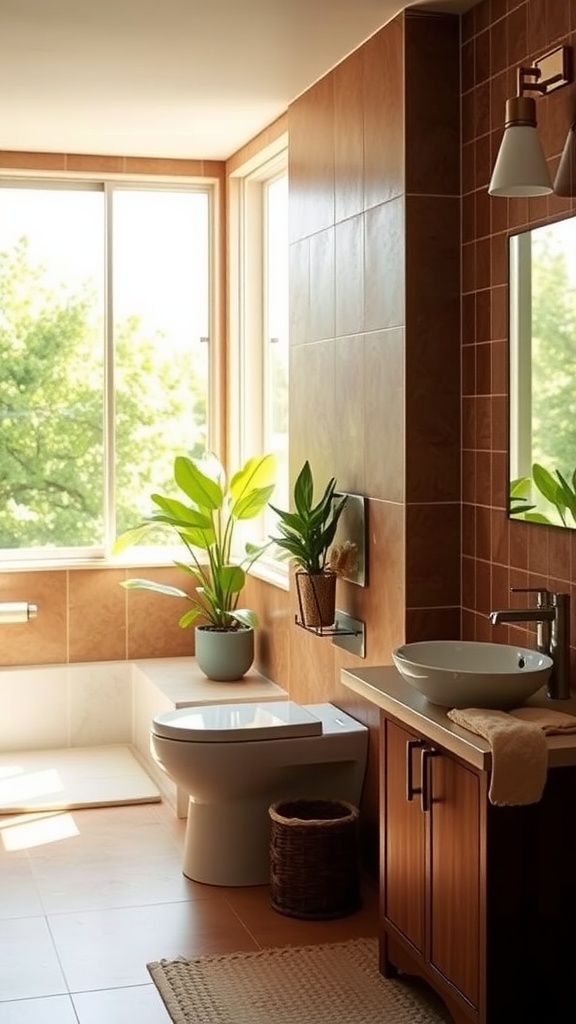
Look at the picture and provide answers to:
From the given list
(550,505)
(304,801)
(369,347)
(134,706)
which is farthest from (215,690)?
(550,505)

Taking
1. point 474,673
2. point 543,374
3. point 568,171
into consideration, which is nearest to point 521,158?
point 568,171

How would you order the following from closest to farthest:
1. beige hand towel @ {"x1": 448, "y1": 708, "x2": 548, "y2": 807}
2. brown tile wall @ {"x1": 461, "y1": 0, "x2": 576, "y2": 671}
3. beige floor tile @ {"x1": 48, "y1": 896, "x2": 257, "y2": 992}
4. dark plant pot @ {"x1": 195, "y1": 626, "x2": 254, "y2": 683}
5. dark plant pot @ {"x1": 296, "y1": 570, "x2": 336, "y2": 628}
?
beige hand towel @ {"x1": 448, "y1": 708, "x2": 548, "y2": 807}
brown tile wall @ {"x1": 461, "y1": 0, "x2": 576, "y2": 671}
beige floor tile @ {"x1": 48, "y1": 896, "x2": 257, "y2": 992}
dark plant pot @ {"x1": 296, "y1": 570, "x2": 336, "y2": 628}
dark plant pot @ {"x1": 195, "y1": 626, "x2": 254, "y2": 683}

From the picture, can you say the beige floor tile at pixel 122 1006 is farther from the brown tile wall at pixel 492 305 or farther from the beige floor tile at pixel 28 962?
the brown tile wall at pixel 492 305

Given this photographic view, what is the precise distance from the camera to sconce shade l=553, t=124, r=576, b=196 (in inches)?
112

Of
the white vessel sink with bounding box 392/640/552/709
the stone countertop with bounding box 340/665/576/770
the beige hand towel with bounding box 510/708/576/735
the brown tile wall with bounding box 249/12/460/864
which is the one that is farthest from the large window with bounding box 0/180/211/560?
the beige hand towel with bounding box 510/708/576/735

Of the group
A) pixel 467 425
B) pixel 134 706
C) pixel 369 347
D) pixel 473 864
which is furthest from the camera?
pixel 134 706

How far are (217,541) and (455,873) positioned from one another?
2.73 meters

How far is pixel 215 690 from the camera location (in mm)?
5082

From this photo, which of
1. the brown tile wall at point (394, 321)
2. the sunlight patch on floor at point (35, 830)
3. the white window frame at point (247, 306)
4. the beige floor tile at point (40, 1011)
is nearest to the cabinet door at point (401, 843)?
the brown tile wall at point (394, 321)

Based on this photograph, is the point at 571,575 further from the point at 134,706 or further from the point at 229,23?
the point at 134,706

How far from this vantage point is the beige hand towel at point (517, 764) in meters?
2.57

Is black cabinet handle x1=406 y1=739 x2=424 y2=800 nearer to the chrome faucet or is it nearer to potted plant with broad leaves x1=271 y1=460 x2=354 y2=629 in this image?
the chrome faucet

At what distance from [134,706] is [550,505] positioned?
2.94 m

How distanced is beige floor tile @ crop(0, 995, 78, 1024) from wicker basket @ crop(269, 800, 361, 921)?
78 cm
